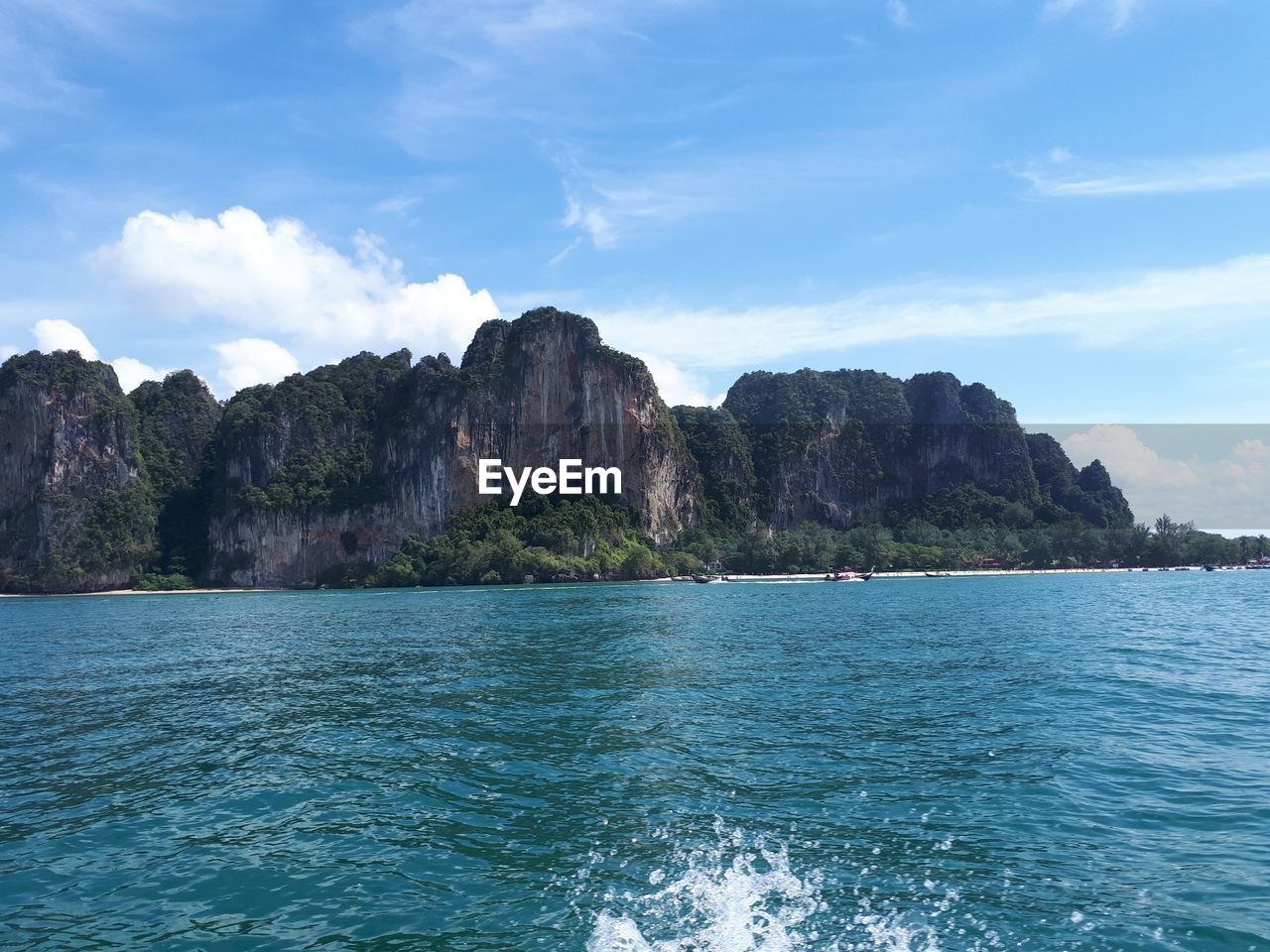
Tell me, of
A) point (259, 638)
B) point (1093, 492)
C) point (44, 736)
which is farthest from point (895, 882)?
point (1093, 492)

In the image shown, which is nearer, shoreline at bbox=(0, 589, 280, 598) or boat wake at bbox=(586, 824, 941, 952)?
boat wake at bbox=(586, 824, 941, 952)

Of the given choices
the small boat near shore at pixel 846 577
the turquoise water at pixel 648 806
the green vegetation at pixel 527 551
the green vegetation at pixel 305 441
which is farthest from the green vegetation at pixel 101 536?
the turquoise water at pixel 648 806

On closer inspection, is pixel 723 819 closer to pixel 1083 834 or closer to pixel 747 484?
pixel 1083 834

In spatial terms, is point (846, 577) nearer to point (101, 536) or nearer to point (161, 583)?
point (161, 583)

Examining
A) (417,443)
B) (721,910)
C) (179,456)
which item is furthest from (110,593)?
(721,910)

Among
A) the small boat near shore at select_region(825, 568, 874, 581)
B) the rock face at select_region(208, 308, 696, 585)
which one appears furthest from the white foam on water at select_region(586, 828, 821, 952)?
the rock face at select_region(208, 308, 696, 585)

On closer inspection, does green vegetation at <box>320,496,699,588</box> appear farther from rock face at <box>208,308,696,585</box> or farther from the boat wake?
the boat wake
